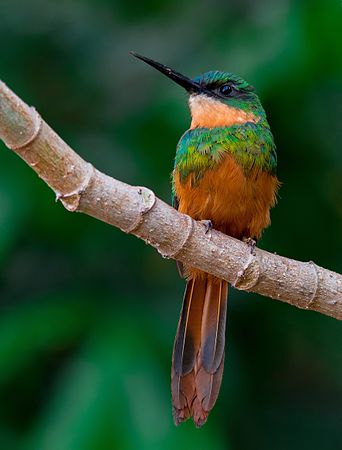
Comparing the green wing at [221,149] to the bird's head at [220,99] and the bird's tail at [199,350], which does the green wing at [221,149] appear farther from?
the bird's tail at [199,350]

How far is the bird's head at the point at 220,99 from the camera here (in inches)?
108

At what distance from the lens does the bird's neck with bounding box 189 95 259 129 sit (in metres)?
2.71

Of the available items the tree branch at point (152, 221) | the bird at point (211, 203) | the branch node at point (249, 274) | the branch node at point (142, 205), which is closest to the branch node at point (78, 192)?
the tree branch at point (152, 221)

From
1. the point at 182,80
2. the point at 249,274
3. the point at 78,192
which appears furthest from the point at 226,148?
the point at 78,192

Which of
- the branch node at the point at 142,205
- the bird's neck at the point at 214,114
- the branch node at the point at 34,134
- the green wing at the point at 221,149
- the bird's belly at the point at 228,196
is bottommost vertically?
the branch node at the point at 34,134

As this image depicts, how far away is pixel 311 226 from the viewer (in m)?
3.11

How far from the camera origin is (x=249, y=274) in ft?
7.22

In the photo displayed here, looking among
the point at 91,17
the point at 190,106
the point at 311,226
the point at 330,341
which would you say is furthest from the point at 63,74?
the point at 330,341

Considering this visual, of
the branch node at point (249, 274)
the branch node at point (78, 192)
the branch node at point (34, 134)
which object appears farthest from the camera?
the branch node at point (249, 274)

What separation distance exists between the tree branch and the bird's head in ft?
2.05

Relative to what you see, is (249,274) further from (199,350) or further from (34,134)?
(34,134)

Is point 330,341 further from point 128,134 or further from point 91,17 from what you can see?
point 91,17

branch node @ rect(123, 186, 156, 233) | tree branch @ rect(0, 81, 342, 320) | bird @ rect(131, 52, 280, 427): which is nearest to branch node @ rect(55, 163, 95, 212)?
tree branch @ rect(0, 81, 342, 320)

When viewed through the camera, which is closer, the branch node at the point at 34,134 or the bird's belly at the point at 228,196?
the branch node at the point at 34,134
